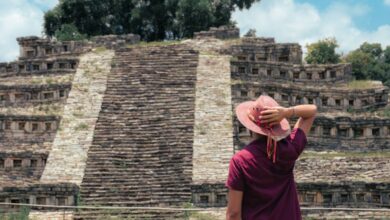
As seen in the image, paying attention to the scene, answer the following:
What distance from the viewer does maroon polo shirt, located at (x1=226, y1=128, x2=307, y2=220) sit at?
16.6 feet

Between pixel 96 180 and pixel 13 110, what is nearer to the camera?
pixel 96 180

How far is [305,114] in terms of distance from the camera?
558 centimetres

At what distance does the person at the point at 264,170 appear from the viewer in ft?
16.7

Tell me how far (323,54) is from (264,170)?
92.4ft

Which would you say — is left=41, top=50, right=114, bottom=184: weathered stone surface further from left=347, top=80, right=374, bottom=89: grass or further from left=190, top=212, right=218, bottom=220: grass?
left=347, top=80, right=374, bottom=89: grass

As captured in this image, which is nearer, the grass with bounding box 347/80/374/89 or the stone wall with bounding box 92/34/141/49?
the grass with bounding box 347/80/374/89

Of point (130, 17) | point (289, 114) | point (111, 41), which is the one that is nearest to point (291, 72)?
point (111, 41)

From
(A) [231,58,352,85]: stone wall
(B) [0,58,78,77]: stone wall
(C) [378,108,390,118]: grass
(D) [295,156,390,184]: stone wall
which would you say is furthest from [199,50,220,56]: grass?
(D) [295,156,390,184]: stone wall

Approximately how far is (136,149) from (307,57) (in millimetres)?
18402

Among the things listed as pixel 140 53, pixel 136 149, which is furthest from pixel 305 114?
pixel 140 53

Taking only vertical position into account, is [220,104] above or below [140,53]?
below

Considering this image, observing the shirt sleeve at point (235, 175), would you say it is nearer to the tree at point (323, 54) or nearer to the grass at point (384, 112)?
the grass at point (384, 112)

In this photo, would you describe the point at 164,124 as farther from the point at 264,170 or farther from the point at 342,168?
the point at 264,170

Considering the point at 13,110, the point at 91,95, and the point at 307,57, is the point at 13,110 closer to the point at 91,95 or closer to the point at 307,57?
the point at 91,95
